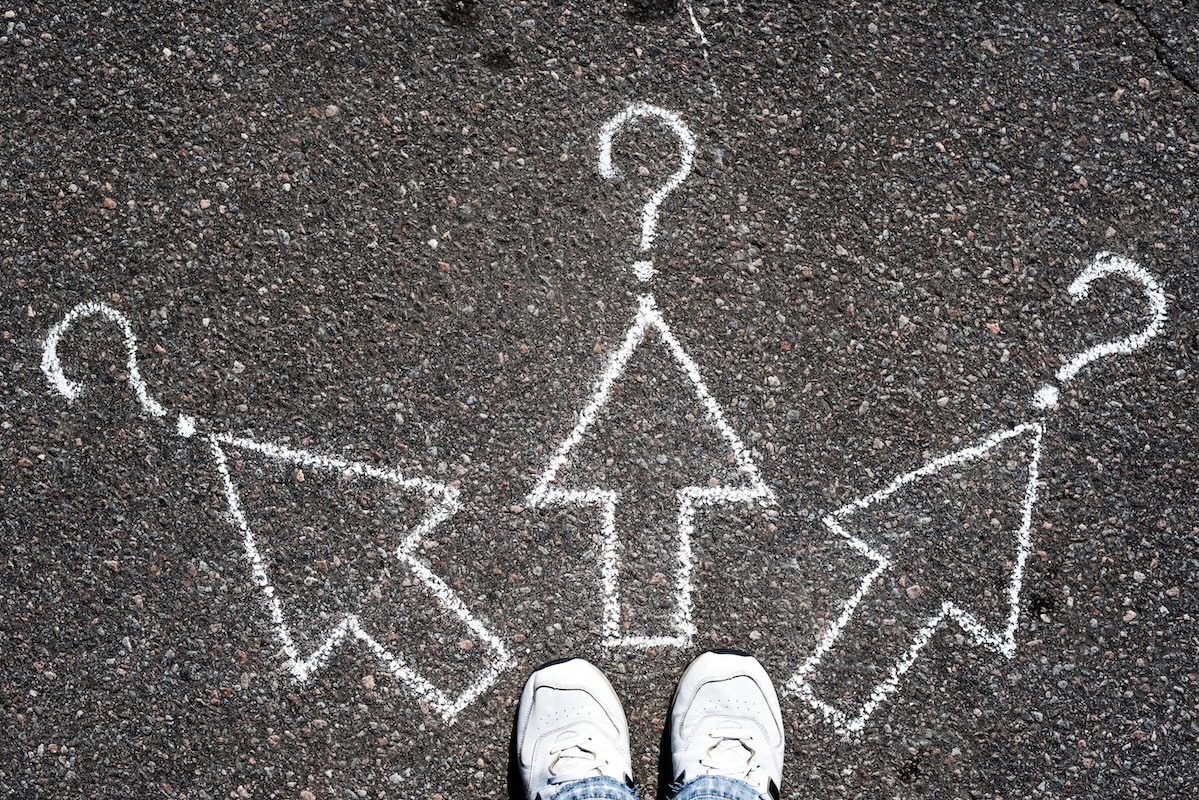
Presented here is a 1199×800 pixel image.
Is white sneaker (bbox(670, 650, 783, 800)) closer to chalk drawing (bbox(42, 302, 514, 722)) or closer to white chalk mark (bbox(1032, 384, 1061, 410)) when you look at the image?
chalk drawing (bbox(42, 302, 514, 722))

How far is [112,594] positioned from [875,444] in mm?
2027

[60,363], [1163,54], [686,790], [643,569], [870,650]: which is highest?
[1163,54]

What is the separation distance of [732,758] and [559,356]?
1150 millimetres

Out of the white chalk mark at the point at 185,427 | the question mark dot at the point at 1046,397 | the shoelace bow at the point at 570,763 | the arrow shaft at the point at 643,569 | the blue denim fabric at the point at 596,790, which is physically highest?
the question mark dot at the point at 1046,397

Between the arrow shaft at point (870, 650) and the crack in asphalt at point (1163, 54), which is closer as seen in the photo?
the arrow shaft at point (870, 650)

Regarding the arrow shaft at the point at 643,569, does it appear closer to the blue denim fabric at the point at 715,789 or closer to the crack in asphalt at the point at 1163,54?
the blue denim fabric at the point at 715,789

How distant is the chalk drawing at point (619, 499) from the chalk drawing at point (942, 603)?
290mm

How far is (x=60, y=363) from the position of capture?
88.7 inches

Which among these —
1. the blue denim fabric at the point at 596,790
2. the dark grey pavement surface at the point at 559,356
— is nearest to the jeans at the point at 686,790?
the blue denim fabric at the point at 596,790

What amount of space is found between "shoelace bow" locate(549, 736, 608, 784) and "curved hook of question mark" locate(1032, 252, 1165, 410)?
Answer: 149 centimetres

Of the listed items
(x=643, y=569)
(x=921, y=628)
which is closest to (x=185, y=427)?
(x=643, y=569)

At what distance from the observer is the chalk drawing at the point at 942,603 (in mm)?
2238

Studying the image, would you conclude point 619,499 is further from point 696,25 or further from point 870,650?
point 696,25

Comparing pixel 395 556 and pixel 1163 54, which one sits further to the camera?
pixel 1163 54
